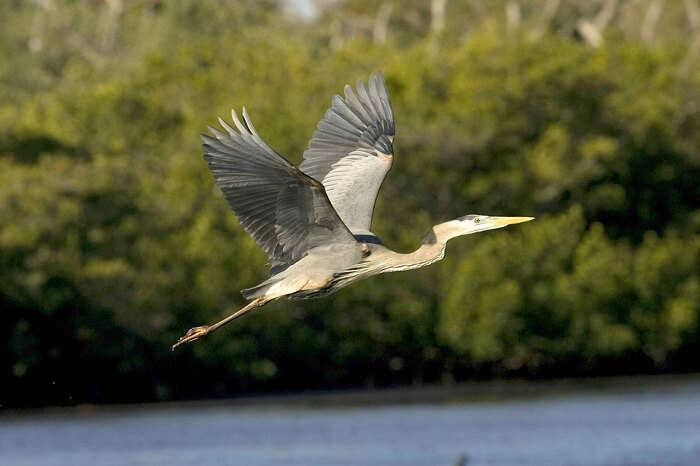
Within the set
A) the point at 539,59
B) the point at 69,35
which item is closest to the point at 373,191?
the point at 539,59

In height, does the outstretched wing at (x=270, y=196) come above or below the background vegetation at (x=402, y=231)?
below

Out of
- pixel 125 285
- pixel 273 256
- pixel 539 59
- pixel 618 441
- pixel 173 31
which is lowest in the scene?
pixel 618 441

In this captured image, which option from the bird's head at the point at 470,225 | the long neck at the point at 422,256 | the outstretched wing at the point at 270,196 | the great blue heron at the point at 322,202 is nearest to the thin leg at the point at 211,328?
the great blue heron at the point at 322,202

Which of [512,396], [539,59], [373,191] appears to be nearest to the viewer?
[373,191]

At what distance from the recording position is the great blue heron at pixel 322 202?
9.95 metres

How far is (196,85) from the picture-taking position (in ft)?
145

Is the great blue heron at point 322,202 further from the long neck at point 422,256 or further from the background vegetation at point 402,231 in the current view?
the background vegetation at point 402,231

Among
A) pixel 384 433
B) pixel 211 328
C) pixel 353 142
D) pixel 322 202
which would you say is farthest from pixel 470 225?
pixel 384 433

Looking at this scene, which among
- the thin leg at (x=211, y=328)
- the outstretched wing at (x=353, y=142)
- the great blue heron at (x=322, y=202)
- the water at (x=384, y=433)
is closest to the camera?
the great blue heron at (x=322, y=202)

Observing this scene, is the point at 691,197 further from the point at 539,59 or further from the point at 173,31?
the point at 173,31

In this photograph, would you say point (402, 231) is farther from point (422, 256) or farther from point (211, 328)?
point (422, 256)

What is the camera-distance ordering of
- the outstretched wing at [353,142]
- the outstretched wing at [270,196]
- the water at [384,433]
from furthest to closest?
the water at [384,433]
the outstretched wing at [353,142]
the outstretched wing at [270,196]

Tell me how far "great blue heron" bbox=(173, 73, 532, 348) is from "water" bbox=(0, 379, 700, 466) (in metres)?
12.4

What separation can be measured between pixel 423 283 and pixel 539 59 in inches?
260
